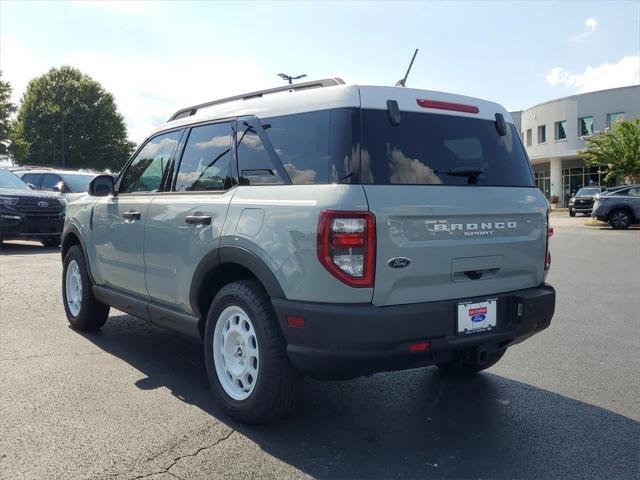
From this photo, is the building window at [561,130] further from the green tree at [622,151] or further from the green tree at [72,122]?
the green tree at [72,122]

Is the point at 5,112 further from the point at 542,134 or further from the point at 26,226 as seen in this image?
the point at 542,134

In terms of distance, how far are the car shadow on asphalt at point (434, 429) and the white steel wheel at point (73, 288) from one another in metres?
1.52

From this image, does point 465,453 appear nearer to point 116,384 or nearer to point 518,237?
point 518,237

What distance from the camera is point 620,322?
652 centimetres

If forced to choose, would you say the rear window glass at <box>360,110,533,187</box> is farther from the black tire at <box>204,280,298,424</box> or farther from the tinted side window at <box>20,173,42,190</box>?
the tinted side window at <box>20,173,42,190</box>

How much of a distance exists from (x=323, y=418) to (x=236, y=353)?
0.69 meters

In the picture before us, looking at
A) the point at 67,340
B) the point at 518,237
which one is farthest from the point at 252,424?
the point at 67,340

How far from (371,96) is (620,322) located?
15.3 feet

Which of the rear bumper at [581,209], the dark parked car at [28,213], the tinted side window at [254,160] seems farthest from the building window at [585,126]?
the tinted side window at [254,160]

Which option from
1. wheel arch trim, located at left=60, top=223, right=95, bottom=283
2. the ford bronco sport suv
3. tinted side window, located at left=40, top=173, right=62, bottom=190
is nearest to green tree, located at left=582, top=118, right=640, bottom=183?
tinted side window, located at left=40, top=173, right=62, bottom=190

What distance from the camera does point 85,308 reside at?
18.9ft

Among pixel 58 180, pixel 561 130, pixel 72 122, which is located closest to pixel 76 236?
pixel 58 180

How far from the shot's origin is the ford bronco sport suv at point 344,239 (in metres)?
3.13

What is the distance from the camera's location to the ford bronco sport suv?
313cm
